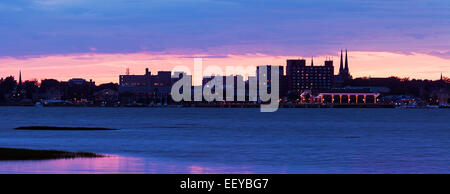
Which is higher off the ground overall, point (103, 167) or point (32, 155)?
point (32, 155)

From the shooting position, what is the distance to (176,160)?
47281mm

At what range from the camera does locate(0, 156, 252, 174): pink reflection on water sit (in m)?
37.9

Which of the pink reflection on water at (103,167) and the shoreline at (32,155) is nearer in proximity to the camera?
the pink reflection on water at (103,167)

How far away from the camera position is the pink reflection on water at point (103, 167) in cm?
3788

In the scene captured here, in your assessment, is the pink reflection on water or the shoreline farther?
the shoreline

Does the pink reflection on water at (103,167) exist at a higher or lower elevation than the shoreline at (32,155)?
lower

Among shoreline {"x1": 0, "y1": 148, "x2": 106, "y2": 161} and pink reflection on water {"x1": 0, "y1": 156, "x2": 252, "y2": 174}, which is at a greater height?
shoreline {"x1": 0, "y1": 148, "x2": 106, "y2": 161}

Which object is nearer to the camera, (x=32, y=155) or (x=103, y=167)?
(x=103, y=167)

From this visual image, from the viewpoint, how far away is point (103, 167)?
4053 centimetres
